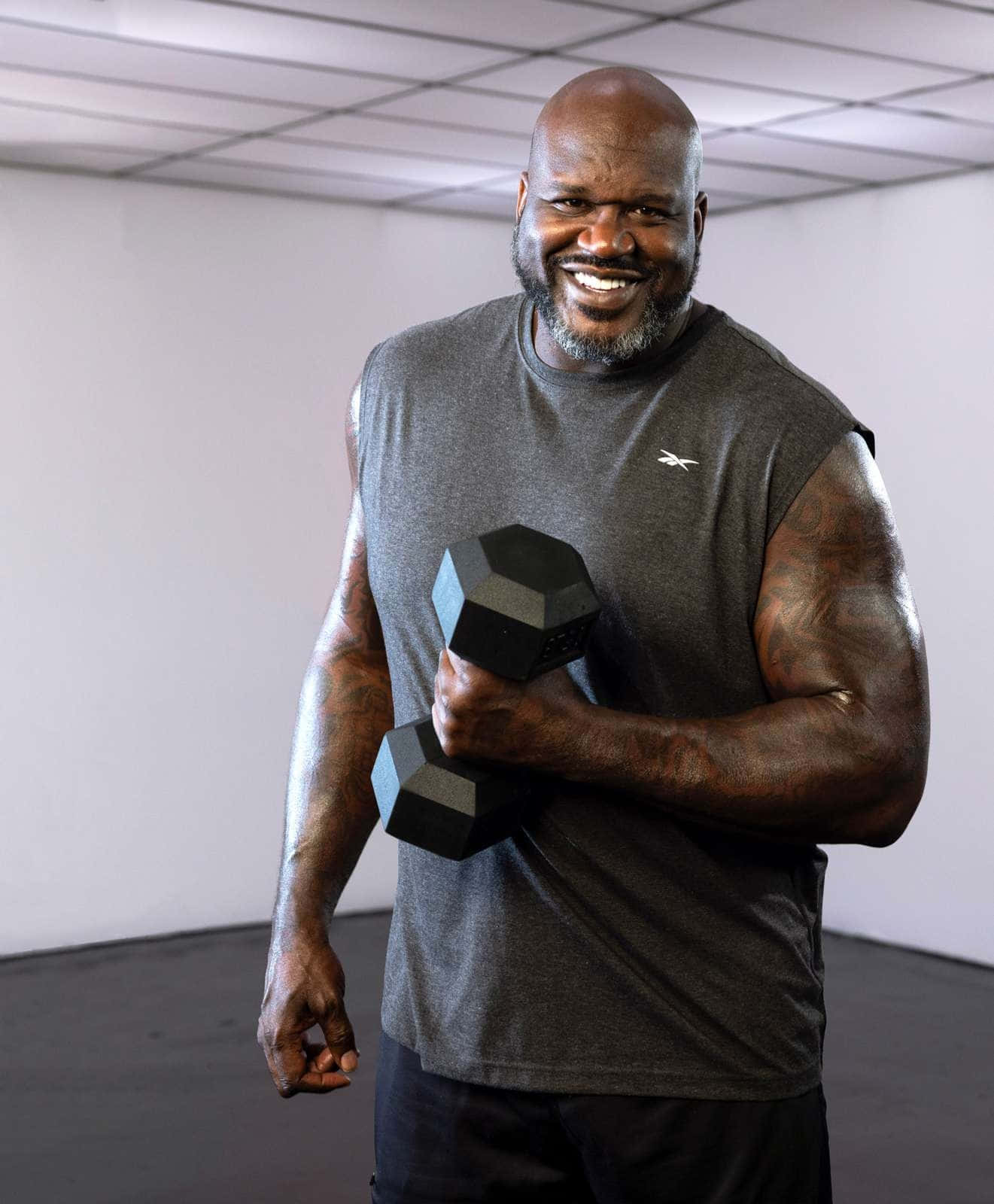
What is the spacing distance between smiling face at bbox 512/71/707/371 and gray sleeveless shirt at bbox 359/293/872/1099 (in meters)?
0.05

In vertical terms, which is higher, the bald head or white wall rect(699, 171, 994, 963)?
the bald head

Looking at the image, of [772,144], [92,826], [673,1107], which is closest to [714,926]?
[673,1107]

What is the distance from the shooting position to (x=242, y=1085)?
13.7ft

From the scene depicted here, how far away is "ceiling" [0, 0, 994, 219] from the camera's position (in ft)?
11.9

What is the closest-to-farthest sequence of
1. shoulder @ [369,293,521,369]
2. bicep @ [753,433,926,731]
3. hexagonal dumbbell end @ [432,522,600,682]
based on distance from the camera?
1. hexagonal dumbbell end @ [432,522,600,682]
2. bicep @ [753,433,926,731]
3. shoulder @ [369,293,521,369]

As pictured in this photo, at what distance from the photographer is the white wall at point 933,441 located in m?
5.27

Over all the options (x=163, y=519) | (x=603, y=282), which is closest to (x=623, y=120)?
(x=603, y=282)

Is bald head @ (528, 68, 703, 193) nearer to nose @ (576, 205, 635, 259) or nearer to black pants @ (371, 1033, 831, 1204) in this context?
nose @ (576, 205, 635, 259)

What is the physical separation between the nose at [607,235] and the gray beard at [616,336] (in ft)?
0.14

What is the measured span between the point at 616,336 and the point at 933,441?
4159mm

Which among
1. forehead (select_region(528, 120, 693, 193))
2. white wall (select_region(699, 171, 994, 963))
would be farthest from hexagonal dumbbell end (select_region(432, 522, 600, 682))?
white wall (select_region(699, 171, 994, 963))

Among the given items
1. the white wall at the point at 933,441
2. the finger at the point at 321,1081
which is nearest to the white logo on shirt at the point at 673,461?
the finger at the point at 321,1081

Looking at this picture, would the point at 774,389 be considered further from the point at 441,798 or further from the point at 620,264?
the point at 441,798

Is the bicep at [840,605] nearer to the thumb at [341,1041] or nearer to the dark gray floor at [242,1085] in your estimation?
the thumb at [341,1041]
